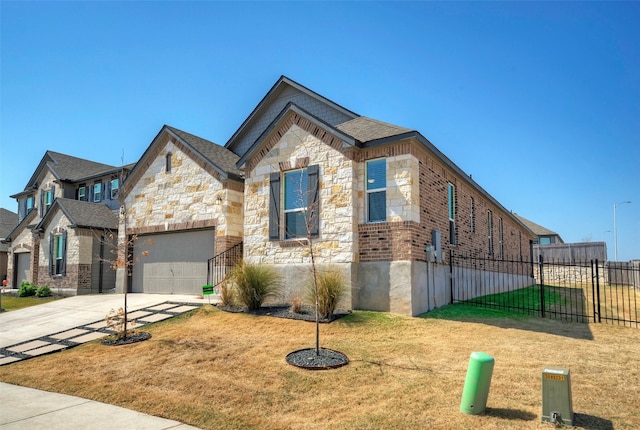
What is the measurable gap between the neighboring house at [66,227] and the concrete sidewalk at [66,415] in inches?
474

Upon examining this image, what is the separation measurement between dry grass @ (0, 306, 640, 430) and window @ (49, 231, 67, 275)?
14.6m

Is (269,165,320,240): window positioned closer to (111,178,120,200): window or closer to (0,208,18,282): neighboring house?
(111,178,120,200): window

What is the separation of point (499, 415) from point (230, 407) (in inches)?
141

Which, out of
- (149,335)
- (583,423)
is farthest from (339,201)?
(583,423)

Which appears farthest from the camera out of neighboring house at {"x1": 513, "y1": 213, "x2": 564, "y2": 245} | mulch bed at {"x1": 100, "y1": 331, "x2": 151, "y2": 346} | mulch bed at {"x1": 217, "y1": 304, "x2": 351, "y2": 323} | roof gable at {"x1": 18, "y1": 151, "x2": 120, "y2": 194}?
neighboring house at {"x1": 513, "y1": 213, "x2": 564, "y2": 245}

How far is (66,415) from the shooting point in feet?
20.9

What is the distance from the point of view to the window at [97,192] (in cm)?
2756

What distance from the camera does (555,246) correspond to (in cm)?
3512

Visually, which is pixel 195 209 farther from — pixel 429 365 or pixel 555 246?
pixel 555 246

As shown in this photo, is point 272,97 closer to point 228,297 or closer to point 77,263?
point 228,297

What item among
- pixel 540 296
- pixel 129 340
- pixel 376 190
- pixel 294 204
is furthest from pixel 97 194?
pixel 540 296

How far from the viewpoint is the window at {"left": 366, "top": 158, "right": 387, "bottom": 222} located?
42.2 feet

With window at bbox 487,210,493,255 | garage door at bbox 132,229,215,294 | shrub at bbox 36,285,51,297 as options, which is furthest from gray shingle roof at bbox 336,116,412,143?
shrub at bbox 36,285,51,297

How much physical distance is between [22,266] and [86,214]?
8085 mm
